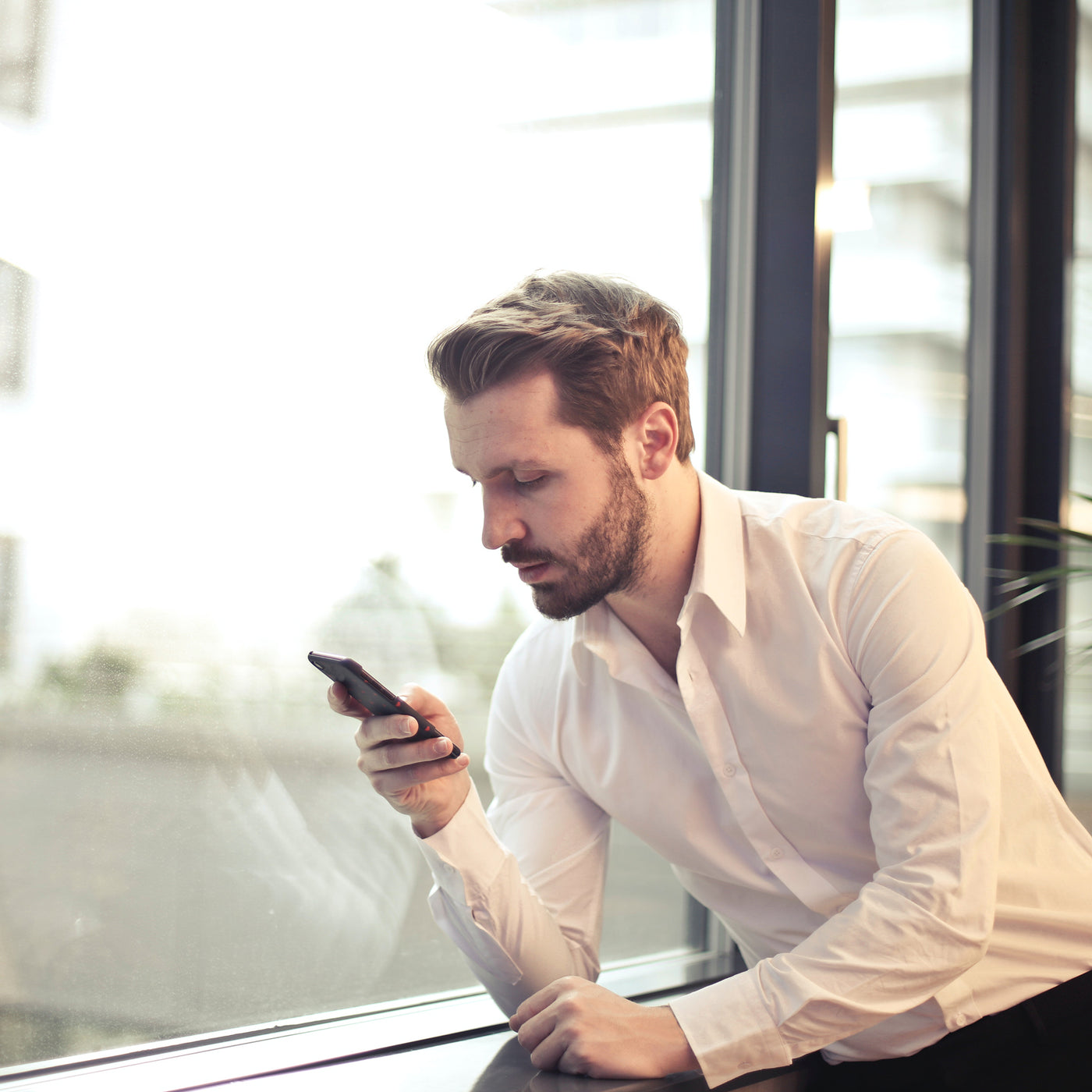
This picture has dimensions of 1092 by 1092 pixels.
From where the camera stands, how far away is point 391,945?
1.71 metres

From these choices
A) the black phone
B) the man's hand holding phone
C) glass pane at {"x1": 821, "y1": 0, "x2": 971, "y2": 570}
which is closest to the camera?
the black phone

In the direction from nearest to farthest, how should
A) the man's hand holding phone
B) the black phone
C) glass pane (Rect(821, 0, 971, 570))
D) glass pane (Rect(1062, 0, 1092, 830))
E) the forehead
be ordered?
the black phone
the man's hand holding phone
the forehead
glass pane (Rect(821, 0, 971, 570))
glass pane (Rect(1062, 0, 1092, 830))

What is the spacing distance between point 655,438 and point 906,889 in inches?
27.8

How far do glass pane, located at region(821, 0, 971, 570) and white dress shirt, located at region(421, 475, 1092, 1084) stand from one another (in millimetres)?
1076

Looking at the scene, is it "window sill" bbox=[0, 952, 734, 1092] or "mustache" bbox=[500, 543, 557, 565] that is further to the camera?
"mustache" bbox=[500, 543, 557, 565]

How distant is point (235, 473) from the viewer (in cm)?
151

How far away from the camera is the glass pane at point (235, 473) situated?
4.29ft

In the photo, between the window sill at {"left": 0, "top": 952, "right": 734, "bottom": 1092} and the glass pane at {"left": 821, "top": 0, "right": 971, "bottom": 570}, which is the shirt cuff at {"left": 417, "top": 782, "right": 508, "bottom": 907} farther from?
the glass pane at {"left": 821, "top": 0, "right": 971, "bottom": 570}

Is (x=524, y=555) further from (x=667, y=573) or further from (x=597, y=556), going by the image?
(x=667, y=573)

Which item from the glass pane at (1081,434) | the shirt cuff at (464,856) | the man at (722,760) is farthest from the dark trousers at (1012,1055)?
the glass pane at (1081,434)

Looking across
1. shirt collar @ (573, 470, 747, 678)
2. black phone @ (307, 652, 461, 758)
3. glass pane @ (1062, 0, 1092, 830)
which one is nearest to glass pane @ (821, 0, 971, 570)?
glass pane @ (1062, 0, 1092, 830)

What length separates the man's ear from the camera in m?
1.55

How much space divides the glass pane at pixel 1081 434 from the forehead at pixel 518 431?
2335 mm

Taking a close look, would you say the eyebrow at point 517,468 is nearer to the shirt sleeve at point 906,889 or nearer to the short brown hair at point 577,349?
the short brown hair at point 577,349
